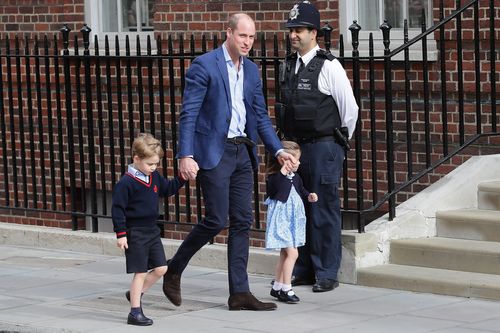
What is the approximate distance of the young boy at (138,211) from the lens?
28.5 feet

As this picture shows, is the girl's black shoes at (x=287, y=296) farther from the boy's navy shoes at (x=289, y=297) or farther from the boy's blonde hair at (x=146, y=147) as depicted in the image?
the boy's blonde hair at (x=146, y=147)

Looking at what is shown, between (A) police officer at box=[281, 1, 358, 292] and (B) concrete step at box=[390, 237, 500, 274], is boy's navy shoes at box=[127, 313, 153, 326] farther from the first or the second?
(B) concrete step at box=[390, 237, 500, 274]

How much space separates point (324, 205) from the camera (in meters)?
9.77

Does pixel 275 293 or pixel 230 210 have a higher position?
pixel 230 210

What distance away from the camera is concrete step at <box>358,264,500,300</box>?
9.28m

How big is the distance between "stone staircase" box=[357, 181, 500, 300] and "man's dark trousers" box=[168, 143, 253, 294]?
1127 mm

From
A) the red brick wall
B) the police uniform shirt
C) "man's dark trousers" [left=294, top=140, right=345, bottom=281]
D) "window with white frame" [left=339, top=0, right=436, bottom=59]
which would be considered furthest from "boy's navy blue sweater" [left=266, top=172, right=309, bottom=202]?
the red brick wall

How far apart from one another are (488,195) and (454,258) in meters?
0.87

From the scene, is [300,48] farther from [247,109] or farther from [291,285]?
[291,285]

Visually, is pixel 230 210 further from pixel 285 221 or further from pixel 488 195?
pixel 488 195

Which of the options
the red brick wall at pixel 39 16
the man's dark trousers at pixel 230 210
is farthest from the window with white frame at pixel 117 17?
the man's dark trousers at pixel 230 210

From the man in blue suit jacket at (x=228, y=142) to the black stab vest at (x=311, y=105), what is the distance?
450 mm

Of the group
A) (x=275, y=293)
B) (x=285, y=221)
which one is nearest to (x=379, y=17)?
(x=285, y=221)

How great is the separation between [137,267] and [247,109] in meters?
1.27
